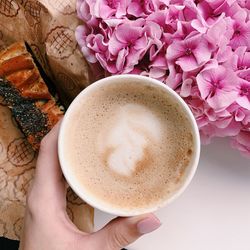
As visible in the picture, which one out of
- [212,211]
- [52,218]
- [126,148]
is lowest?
[212,211]

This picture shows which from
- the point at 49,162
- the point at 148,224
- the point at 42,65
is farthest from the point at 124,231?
the point at 42,65

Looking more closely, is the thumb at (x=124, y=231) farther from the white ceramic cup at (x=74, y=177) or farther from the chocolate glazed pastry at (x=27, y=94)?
the chocolate glazed pastry at (x=27, y=94)

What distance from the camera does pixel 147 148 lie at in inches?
27.1

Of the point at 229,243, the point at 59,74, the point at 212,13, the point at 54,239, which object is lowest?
the point at 229,243

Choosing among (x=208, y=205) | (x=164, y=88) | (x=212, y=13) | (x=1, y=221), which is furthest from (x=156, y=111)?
(x=1, y=221)

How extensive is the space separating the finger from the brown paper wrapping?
0.52 feet

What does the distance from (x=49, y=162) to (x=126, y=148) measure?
4.9 inches

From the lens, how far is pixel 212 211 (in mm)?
891

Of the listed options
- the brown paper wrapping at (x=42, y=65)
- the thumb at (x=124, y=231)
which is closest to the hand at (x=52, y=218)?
the thumb at (x=124, y=231)

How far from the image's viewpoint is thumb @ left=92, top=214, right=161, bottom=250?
668 mm

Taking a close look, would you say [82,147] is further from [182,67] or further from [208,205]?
[208,205]

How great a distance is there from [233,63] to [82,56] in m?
0.26

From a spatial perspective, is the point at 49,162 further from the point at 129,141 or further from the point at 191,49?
the point at 191,49

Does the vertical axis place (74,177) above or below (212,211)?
above
